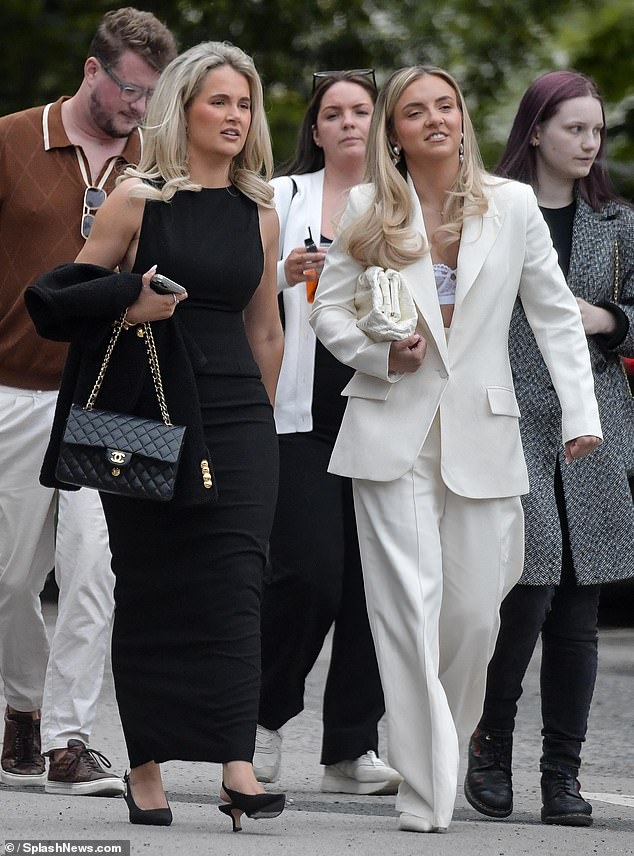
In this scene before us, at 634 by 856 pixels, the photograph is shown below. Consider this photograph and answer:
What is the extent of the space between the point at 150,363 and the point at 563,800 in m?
1.67

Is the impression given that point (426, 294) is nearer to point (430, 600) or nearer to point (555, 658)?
point (430, 600)

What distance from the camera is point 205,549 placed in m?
4.53


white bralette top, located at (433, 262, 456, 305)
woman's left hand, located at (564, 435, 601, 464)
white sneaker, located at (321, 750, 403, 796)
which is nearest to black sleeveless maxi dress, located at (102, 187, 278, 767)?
white bralette top, located at (433, 262, 456, 305)

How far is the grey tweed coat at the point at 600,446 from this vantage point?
16.5 feet

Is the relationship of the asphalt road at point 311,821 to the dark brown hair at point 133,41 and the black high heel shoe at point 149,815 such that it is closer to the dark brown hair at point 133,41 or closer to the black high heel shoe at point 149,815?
the black high heel shoe at point 149,815

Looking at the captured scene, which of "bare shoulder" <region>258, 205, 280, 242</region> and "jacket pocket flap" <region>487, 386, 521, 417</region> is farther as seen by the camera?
"bare shoulder" <region>258, 205, 280, 242</region>

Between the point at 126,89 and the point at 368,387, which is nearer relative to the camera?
the point at 368,387

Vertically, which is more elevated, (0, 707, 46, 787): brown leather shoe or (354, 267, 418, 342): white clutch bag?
(354, 267, 418, 342): white clutch bag

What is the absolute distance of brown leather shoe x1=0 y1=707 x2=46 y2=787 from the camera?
5.41m

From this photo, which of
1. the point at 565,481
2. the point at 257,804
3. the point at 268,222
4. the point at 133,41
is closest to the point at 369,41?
the point at 133,41

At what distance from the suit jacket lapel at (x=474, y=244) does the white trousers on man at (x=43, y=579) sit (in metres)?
1.40

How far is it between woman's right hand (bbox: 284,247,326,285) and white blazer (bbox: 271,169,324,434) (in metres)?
0.05

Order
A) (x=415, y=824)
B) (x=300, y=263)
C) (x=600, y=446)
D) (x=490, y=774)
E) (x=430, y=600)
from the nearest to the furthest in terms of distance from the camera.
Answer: (x=415, y=824) < (x=430, y=600) < (x=490, y=774) < (x=600, y=446) < (x=300, y=263)

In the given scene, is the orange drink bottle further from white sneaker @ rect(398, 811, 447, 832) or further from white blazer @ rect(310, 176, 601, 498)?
white sneaker @ rect(398, 811, 447, 832)
